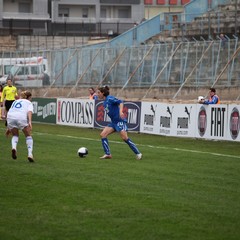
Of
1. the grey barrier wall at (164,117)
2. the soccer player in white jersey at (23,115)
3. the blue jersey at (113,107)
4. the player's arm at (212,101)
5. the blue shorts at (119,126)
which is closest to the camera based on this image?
the soccer player in white jersey at (23,115)

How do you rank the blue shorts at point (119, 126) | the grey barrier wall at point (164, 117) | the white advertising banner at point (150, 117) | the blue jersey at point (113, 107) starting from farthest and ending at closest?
the white advertising banner at point (150, 117) → the grey barrier wall at point (164, 117) → the blue shorts at point (119, 126) → the blue jersey at point (113, 107)

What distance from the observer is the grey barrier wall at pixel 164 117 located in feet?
94.5

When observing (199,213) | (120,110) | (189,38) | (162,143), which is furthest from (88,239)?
(189,38)

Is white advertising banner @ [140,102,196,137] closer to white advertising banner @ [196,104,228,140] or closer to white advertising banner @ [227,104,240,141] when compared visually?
white advertising banner @ [196,104,228,140]

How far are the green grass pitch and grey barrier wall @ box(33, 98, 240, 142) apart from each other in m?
2.92

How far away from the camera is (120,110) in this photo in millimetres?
22438

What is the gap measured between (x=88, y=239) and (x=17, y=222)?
163cm

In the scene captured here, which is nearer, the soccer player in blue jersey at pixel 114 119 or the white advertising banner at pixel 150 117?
the soccer player in blue jersey at pixel 114 119

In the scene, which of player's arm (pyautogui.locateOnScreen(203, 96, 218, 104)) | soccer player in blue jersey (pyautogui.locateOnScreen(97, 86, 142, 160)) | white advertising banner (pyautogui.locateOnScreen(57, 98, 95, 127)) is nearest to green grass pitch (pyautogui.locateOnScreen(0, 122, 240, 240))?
soccer player in blue jersey (pyautogui.locateOnScreen(97, 86, 142, 160))

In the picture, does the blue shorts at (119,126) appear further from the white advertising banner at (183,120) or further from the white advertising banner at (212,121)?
the white advertising banner at (183,120)

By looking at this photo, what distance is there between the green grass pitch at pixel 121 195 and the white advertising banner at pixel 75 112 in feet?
41.7

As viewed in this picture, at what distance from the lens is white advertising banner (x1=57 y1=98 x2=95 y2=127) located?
3862 centimetres

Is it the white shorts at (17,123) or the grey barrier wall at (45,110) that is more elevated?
the white shorts at (17,123)

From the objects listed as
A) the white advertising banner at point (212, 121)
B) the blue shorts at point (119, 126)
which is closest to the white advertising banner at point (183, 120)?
the white advertising banner at point (212, 121)
